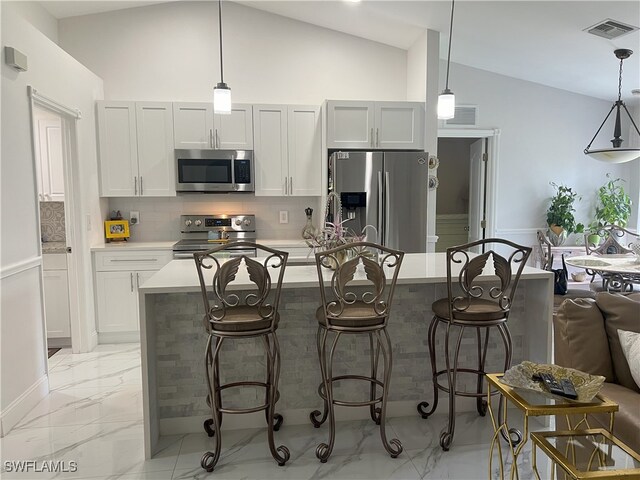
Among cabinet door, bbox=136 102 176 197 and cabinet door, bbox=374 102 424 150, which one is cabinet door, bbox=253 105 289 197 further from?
cabinet door, bbox=374 102 424 150

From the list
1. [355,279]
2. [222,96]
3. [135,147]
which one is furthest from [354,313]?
[135,147]

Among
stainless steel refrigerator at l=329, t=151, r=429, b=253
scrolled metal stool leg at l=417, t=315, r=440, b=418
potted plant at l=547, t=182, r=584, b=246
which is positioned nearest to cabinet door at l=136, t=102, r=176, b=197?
stainless steel refrigerator at l=329, t=151, r=429, b=253

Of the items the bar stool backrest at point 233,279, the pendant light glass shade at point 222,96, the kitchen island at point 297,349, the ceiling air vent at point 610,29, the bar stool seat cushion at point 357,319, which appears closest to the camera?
the bar stool backrest at point 233,279

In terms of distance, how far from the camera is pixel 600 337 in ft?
6.60

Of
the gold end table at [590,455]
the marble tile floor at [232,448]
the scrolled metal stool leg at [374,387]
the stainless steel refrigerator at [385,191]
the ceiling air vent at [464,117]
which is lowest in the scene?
the marble tile floor at [232,448]

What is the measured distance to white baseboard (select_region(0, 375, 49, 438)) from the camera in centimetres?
268

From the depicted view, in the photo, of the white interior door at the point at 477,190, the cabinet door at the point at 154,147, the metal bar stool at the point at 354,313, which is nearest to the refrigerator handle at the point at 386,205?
the metal bar stool at the point at 354,313

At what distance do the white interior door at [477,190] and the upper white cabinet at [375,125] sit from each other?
5.16 feet

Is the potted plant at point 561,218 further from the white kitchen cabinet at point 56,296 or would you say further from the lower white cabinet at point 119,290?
the white kitchen cabinet at point 56,296

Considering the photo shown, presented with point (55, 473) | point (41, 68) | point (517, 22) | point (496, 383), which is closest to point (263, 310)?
point (496, 383)

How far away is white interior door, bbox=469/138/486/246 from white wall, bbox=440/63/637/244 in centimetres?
20

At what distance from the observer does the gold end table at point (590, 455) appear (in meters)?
1.38

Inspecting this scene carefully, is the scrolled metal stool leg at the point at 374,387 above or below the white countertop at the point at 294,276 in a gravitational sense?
below

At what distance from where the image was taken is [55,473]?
2.29 meters
